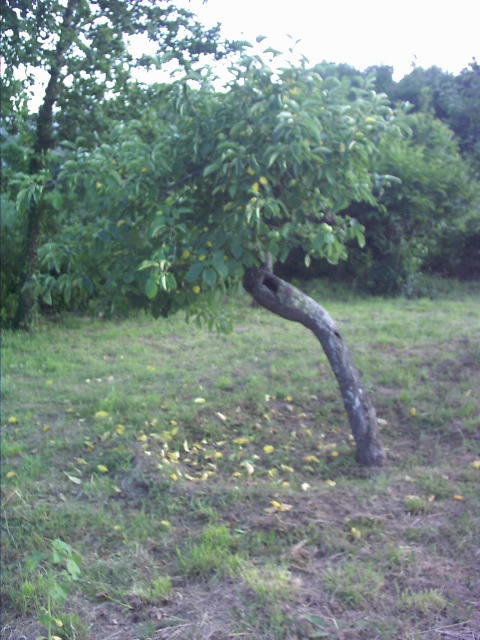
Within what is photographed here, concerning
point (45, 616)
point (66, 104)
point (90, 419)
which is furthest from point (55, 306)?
point (45, 616)

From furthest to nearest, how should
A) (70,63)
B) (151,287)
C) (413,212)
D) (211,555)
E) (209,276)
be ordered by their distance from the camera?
(413,212) → (70,63) → (209,276) → (151,287) → (211,555)

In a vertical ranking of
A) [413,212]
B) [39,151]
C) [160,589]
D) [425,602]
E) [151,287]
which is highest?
[413,212]

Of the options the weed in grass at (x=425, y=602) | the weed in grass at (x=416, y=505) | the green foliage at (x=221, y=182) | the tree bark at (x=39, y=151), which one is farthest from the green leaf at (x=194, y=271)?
the tree bark at (x=39, y=151)

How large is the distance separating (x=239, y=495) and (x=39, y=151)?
20.1ft

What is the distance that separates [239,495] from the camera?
4.41 m

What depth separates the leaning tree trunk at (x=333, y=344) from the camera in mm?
4988

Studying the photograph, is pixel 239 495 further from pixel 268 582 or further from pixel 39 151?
pixel 39 151

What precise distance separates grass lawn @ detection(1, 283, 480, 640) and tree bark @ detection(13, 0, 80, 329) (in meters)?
1.53

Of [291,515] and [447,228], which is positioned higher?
[447,228]

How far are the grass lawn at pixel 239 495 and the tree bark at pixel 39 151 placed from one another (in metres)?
1.53

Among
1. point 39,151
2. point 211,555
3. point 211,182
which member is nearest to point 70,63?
point 39,151

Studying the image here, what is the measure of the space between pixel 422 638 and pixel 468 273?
12400 millimetres

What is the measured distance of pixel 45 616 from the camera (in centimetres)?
266

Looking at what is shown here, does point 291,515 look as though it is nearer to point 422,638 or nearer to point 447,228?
point 422,638
